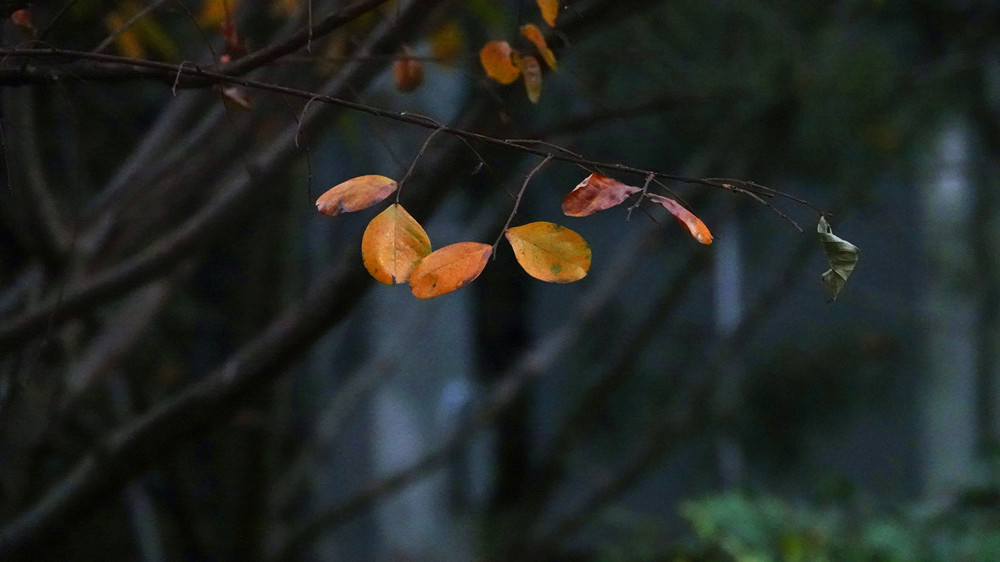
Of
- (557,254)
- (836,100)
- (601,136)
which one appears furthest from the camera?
(601,136)

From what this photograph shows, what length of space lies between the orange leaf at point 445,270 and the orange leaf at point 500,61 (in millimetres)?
394

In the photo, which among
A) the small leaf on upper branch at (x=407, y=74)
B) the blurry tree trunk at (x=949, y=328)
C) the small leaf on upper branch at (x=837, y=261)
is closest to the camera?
the small leaf on upper branch at (x=837, y=261)

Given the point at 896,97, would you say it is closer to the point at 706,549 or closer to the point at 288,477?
the point at 706,549

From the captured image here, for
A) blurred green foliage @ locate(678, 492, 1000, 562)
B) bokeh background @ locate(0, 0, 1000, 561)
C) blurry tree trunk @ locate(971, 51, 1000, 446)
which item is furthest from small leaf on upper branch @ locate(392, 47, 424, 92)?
blurry tree trunk @ locate(971, 51, 1000, 446)

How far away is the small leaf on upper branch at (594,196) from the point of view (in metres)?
0.71

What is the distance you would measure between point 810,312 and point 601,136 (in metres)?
1.11

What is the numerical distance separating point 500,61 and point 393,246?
40 cm

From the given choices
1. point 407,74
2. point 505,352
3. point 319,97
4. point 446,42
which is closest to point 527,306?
point 505,352

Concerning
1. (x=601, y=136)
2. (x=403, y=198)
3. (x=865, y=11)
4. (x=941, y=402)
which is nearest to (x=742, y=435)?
(x=941, y=402)

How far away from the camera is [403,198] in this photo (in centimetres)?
144

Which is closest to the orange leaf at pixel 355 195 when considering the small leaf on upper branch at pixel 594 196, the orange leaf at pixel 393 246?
the orange leaf at pixel 393 246

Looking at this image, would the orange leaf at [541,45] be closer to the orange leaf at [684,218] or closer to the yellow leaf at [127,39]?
the orange leaf at [684,218]

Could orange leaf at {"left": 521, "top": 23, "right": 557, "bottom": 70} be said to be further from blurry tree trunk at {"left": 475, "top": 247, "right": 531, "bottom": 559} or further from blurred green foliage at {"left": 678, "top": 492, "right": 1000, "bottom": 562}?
blurry tree trunk at {"left": 475, "top": 247, "right": 531, "bottom": 559}

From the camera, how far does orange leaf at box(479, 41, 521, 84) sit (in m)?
1.06
